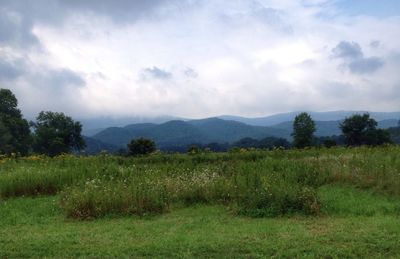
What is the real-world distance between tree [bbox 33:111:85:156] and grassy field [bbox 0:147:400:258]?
37083mm

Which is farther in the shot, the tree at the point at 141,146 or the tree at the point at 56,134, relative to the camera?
the tree at the point at 56,134

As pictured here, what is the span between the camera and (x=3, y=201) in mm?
12688

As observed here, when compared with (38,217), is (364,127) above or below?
above

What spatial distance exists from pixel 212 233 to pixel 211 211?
2.35 metres

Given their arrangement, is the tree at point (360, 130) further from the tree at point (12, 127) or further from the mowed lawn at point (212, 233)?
the tree at point (12, 127)

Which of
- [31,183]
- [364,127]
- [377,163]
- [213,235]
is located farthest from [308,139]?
[213,235]

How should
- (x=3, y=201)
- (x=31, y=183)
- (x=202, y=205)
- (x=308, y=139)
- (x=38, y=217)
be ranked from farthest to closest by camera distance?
(x=308, y=139), (x=31, y=183), (x=3, y=201), (x=202, y=205), (x=38, y=217)

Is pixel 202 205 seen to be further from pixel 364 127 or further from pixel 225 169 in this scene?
pixel 364 127

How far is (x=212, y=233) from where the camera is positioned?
26.1ft

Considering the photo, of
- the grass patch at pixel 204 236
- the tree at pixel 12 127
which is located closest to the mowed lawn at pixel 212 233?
the grass patch at pixel 204 236

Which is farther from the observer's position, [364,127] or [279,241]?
[364,127]

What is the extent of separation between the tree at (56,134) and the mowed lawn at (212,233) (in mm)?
41339

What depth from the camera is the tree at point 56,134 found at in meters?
50.5

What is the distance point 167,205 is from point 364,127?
3254 cm
